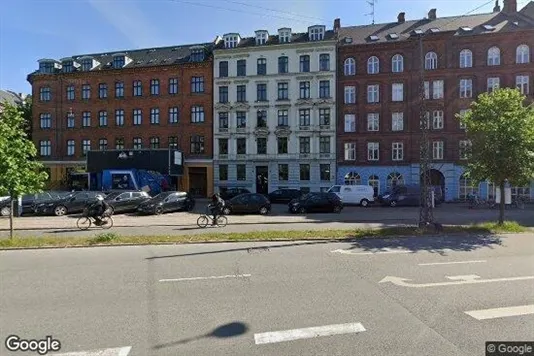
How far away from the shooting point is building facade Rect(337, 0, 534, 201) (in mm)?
37469

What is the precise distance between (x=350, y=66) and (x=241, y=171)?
54.6 feet

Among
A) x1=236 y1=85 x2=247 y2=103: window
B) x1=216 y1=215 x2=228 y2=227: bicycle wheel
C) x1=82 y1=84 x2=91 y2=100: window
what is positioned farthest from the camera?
x1=82 y1=84 x2=91 y2=100: window

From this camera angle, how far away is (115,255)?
34.9 feet

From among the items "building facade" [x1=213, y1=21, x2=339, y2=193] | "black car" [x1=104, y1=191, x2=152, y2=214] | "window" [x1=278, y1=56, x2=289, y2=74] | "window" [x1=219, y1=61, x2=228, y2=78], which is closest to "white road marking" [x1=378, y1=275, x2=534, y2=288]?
"black car" [x1=104, y1=191, x2=152, y2=214]

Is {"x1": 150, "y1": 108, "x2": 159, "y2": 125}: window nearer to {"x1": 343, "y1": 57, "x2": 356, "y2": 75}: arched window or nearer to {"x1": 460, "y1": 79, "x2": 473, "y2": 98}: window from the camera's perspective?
{"x1": 343, "y1": 57, "x2": 356, "y2": 75}: arched window

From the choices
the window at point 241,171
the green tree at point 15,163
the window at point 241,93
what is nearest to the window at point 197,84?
the window at point 241,93

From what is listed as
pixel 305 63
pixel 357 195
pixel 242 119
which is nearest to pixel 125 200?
pixel 357 195

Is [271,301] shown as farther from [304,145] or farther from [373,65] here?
[373,65]

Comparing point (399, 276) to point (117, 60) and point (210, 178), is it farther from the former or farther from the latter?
point (117, 60)

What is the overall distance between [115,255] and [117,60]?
4106 centimetres

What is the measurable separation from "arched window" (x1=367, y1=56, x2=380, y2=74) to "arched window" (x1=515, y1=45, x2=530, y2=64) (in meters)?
13.4

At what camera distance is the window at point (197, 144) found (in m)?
42.7

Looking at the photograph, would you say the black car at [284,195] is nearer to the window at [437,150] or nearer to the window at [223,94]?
the window at [223,94]

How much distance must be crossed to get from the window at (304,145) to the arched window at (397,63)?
38.6 ft
